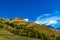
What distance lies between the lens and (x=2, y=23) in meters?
16.8

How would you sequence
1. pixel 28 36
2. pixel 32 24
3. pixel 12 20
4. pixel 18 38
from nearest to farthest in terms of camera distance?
pixel 18 38, pixel 28 36, pixel 32 24, pixel 12 20

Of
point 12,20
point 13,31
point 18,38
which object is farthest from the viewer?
point 12,20

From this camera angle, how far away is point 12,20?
707 inches

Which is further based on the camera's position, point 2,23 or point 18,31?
point 2,23

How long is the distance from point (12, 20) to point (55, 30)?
13.8 feet

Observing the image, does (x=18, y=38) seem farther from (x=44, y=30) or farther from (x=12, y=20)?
(x=12, y=20)

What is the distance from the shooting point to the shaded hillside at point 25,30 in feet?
45.9

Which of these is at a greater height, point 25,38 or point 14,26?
point 14,26

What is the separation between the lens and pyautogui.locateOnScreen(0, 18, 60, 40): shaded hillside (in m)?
14.0

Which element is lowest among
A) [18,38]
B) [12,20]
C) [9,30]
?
[18,38]

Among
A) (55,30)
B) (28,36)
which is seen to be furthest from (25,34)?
(55,30)

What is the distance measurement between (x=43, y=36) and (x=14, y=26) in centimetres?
352

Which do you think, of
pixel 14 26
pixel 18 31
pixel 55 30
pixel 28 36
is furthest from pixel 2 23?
pixel 55 30

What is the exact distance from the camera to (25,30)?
49.1 ft
